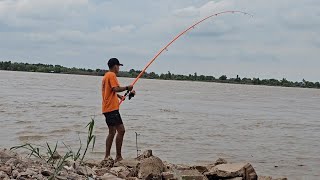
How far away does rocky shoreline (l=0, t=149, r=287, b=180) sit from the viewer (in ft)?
16.3

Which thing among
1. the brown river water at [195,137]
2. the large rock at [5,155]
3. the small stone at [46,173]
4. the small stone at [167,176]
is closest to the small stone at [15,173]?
the small stone at [46,173]

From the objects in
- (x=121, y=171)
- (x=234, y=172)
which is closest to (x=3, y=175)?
(x=121, y=171)

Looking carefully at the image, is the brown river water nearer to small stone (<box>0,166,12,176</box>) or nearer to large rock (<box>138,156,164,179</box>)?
large rock (<box>138,156,164,179</box>)

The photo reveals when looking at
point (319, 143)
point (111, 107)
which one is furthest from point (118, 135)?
point (319, 143)

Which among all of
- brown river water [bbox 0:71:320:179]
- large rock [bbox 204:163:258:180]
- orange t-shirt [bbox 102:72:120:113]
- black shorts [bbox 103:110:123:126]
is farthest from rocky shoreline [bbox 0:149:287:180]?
brown river water [bbox 0:71:320:179]

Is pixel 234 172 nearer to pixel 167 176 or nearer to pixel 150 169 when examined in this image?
pixel 167 176

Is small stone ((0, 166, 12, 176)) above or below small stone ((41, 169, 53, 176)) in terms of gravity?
above

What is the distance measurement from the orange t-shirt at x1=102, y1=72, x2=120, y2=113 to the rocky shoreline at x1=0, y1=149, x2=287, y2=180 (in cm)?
86

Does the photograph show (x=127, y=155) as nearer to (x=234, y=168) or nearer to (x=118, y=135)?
(x=118, y=135)

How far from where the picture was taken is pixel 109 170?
7.29 meters

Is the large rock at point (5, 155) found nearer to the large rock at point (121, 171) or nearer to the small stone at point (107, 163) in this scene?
the large rock at point (121, 171)

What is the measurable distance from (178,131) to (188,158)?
5027 mm

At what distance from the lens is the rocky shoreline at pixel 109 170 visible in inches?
195

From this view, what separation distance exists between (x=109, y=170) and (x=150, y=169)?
0.68m
